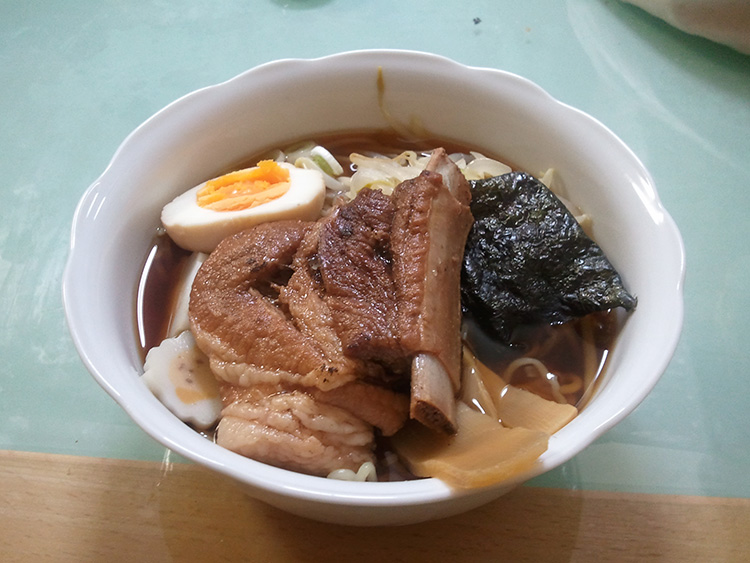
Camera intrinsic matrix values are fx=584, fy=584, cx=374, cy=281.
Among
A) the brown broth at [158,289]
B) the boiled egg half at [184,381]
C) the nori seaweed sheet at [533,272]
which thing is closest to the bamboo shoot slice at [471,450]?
the nori seaweed sheet at [533,272]

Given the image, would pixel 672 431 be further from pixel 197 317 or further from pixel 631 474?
pixel 197 317

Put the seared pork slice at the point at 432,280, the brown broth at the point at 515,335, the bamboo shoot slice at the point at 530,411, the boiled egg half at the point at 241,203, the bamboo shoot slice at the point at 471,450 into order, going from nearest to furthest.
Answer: the bamboo shoot slice at the point at 471,450
the seared pork slice at the point at 432,280
the bamboo shoot slice at the point at 530,411
the brown broth at the point at 515,335
the boiled egg half at the point at 241,203

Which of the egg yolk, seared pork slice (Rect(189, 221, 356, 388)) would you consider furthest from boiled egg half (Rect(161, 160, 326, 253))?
seared pork slice (Rect(189, 221, 356, 388))

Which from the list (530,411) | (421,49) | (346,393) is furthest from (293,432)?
(421,49)

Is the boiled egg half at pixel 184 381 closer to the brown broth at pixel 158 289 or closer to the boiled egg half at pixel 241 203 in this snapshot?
the brown broth at pixel 158 289

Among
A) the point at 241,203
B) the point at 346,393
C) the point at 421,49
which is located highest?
the point at 421,49

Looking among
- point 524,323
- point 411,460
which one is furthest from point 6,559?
point 524,323

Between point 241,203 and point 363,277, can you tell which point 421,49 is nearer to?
point 241,203
